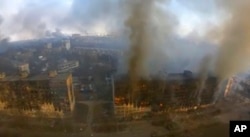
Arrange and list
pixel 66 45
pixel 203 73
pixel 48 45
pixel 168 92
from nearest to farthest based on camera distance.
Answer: pixel 168 92 < pixel 203 73 < pixel 66 45 < pixel 48 45

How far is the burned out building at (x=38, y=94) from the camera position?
2359 cm

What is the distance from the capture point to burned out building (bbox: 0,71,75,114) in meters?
23.6

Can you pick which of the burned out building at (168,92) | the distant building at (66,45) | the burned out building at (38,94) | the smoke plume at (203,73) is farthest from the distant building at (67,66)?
the smoke plume at (203,73)

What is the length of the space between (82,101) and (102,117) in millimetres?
3565

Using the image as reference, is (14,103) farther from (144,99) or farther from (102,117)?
(144,99)

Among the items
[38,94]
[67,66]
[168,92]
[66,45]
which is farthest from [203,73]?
[66,45]

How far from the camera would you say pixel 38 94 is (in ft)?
79.1

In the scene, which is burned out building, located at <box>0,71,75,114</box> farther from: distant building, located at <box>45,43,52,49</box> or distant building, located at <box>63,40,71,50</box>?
distant building, located at <box>45,43,52,49</box>

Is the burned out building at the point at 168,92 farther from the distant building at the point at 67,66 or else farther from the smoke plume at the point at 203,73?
the distant building at the point at 67,66

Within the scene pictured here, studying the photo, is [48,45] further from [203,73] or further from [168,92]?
[203,73]

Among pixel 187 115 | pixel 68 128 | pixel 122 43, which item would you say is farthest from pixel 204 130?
pixel 122 43

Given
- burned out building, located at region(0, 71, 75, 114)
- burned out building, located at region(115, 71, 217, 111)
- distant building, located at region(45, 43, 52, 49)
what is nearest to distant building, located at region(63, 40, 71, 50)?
distant building, located at region(45, 43, 52, 49)

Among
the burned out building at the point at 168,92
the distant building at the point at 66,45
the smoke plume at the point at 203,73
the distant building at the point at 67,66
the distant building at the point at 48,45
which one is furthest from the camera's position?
the distant building at the point at 48,45

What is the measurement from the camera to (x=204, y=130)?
20.2m
